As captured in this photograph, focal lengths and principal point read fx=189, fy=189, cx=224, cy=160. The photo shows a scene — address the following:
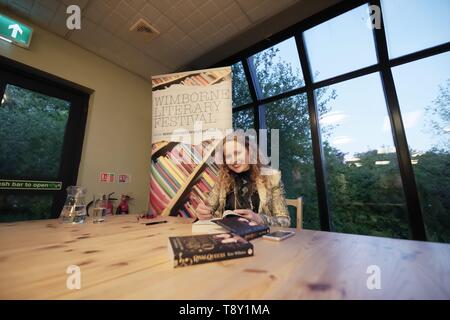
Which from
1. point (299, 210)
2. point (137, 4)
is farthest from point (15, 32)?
point (299, 210)

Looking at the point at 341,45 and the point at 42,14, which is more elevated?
the point at 42,14

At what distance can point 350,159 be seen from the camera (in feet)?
6.62

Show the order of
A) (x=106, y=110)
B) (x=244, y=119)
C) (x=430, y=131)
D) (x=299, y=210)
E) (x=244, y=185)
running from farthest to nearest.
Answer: (x=244, y=119), (x=106, y=110), (x=430, y=131), (x=244, y=185), (x=299, y=210)

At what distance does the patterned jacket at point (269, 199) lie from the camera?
1.32m

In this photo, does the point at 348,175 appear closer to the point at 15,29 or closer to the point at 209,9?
the point at 209,9

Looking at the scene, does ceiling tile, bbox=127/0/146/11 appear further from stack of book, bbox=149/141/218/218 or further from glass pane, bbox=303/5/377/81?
glass pane, bbox=303/5/377/81

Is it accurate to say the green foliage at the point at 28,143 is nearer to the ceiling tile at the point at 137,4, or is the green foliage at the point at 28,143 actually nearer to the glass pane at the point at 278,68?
the ceiling tile at the point at 137,4

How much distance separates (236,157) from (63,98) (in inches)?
94.0

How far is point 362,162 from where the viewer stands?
6.41 ft

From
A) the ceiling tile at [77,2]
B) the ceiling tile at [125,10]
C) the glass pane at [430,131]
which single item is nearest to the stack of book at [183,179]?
the ceiling tile at [125,10]

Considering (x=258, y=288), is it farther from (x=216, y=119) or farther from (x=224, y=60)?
(x=224, y=60)

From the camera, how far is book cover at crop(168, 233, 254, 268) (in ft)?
1.62

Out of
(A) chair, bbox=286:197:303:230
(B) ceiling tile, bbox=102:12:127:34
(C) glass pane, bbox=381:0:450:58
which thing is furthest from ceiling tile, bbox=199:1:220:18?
(A) chair, bbox=286:197:303:230

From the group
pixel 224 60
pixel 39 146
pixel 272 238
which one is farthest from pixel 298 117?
pixel 39 146
